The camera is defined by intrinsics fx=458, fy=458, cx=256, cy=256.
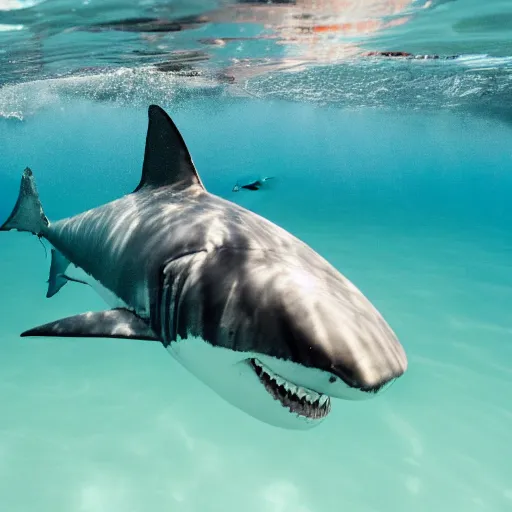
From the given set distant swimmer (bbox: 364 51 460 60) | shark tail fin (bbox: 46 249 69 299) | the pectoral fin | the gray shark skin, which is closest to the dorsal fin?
the gray shark skin

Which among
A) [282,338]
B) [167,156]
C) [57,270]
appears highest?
[167,156]

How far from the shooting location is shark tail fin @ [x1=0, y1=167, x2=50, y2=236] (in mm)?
5668

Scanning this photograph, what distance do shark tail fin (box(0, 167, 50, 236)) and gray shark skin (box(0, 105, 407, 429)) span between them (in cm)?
194

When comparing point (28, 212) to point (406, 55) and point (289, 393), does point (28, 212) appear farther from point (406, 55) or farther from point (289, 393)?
point (406, 55)

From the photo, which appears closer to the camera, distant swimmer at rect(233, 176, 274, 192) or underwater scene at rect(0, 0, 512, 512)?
underwater scene at rect(0, 0, 512, 512)

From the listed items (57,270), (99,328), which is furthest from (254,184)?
(99,328)

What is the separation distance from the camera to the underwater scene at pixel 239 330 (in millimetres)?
2305

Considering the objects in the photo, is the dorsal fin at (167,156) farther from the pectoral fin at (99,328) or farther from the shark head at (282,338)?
the shark head at (282,338)

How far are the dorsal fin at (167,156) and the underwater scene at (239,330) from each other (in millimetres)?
13

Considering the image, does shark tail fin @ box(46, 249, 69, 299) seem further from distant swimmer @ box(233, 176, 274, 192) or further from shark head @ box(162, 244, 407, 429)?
distant swimmer @ box(233, 176, 274, 192)

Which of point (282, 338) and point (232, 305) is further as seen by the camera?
point (232, 305)

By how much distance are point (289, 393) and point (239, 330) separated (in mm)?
395

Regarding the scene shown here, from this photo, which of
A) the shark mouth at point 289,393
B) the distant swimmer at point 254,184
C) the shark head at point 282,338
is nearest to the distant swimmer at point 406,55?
the distant swimmer at point 254,184

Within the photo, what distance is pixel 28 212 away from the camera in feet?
19.0
